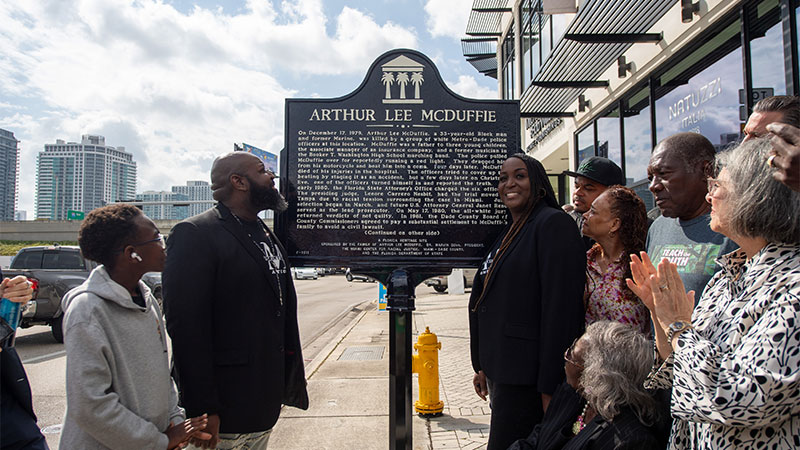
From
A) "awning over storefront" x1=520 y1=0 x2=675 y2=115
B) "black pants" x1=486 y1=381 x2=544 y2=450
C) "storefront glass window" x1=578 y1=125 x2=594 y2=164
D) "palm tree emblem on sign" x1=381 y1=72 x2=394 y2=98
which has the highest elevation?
"awning over storefront" x1=520 y1=0 x2=675 y2=115

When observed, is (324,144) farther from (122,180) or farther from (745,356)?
(122,180)

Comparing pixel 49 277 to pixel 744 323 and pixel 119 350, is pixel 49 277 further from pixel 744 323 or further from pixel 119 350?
pixel 744 323

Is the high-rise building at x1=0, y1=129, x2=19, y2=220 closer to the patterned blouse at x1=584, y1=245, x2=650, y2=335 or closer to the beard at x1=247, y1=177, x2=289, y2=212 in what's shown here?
the beard at x1=247, y1=177, x2=289, y2=212

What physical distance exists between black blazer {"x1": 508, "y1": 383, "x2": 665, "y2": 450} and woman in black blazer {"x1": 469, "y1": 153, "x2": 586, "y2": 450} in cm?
17

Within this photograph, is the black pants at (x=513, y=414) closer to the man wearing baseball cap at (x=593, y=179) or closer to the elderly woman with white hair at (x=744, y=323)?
the elderly woman with white hair at (x=744, y=323)

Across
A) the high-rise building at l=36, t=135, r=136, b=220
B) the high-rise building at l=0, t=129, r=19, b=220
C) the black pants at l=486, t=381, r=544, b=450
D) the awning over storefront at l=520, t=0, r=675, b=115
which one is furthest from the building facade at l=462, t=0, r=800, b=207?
the high-rise building at l=36, t=135, r=136, b=220

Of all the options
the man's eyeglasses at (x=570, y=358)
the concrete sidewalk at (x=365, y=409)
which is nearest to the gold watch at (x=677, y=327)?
the man's eyeglasses at (x=570, y=358)

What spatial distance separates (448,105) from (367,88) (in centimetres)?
59

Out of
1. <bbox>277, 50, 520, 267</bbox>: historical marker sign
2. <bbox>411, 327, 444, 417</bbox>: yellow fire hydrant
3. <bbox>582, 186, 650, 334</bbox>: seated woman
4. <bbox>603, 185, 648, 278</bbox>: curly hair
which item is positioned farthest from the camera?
<bbox>411, 327, 444, 417</bbox>: yellow fire hydrant

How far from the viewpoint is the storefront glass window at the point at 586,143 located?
10.9 meters

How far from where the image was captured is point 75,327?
1.78 meters

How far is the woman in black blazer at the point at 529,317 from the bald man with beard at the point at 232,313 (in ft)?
3.69

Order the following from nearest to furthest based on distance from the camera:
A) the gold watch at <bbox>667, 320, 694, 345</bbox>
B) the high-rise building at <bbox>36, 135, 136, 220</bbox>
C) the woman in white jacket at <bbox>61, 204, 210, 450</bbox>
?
1. the gold watch at <bbox>667, 320, 694, 345</bbox>
2. the woman in white jacket at <bbox>61, 204, 210, 450</bbox>
3. the high-rise building at <bbox>36, 135, 136, 220</bbox>

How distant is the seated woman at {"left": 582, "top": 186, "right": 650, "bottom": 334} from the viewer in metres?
2.56
